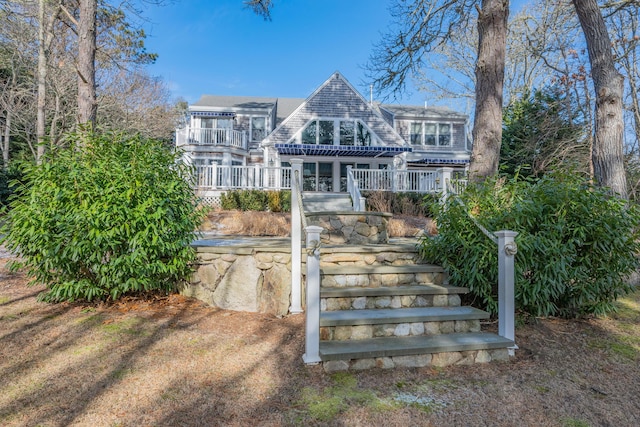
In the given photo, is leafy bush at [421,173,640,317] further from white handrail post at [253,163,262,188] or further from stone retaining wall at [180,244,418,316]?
white handrail post at [253,163,262,188]

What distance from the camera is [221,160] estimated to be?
17141 millimetres

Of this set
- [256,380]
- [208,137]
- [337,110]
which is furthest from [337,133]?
[256,380]

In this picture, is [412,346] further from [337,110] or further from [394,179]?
[337,110]

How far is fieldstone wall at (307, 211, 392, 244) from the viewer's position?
5949 millimetres

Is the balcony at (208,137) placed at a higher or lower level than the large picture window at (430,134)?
lower

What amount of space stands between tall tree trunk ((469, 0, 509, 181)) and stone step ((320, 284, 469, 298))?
2.43 meters

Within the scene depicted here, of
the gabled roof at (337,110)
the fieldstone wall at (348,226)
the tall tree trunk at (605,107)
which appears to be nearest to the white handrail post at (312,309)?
the fieldstone wall at (348,226)

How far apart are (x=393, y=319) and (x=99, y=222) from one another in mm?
2790

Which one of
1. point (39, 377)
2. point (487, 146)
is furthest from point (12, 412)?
point (487, 146)

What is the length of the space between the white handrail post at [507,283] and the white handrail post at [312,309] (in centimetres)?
159

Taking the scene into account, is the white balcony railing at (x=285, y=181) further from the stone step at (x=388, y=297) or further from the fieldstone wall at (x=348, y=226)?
the stone step at (x=388, y=297)

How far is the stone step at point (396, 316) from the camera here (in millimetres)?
2902

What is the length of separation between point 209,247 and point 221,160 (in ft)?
45.8

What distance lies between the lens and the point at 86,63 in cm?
505
